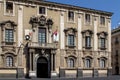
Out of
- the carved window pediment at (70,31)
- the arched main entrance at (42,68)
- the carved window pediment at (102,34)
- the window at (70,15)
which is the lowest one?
the arched main entrance at (42,68)

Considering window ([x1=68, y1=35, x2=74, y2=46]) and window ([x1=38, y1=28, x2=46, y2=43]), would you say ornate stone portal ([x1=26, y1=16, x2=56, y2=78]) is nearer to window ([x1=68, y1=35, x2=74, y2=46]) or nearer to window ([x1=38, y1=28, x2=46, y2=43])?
window ([x1=38, y1=28, x2=46, y2=43])

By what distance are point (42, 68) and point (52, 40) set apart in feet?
14.2

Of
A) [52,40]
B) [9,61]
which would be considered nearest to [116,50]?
[52,40]

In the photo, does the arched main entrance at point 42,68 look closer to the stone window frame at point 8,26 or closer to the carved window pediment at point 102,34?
the stone window frame at point 8,26

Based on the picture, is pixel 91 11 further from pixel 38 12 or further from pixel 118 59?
pixel 118 59

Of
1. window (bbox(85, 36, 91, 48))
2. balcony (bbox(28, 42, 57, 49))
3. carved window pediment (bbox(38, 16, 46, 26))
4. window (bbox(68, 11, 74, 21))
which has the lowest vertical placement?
balcony (bbox(28, 42, 57, 49))

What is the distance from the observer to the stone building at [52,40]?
40781mm

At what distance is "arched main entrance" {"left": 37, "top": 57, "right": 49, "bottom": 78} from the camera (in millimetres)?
43344

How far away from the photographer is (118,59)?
6900cm

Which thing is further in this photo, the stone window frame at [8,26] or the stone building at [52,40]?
the stone building at [52,40]

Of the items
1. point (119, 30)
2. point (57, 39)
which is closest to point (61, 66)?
point (57, 39)

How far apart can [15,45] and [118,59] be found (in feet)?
112

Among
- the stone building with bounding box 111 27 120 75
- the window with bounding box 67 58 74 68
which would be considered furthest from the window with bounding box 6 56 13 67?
the stone building with bounding box 111 27 120 75

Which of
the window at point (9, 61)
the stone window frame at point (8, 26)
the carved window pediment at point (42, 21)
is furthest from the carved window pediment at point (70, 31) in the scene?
the window at point (9, 61)
